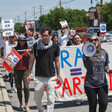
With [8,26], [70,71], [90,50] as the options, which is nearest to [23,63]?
[70,71]

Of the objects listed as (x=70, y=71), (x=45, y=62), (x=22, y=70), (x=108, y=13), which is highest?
(x=108, y=13)

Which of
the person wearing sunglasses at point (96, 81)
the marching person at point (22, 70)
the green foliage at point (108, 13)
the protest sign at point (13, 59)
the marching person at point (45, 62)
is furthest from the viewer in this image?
the green foliage at point (108, 13)

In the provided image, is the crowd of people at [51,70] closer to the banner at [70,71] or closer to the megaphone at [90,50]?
the megaphone at [90,50]

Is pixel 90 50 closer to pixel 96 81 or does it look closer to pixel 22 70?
pixel 96 81

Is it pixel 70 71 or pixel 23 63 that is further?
pixel 70 71

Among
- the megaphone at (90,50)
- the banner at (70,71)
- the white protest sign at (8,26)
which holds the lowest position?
the banner at (70,71)

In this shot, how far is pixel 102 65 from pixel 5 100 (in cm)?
324

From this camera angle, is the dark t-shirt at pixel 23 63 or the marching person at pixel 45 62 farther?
the dark t-shirt at pixel 23 63

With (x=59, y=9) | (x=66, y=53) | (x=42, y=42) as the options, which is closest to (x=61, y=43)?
(x=66, y=53)

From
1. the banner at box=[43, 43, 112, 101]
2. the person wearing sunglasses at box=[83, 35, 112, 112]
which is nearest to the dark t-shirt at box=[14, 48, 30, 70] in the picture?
the banner at box=[43, 43, 112, 101]

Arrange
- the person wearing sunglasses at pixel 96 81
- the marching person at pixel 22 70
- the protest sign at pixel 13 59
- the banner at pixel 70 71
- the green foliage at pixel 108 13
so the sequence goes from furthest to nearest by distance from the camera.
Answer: the green foliage at pixel 108 13
the banner at pixel 70 71
the protest sign at pixel 13 59
the marching person at pixel 22 70
the person wearing sunglasses at pixel 96 81

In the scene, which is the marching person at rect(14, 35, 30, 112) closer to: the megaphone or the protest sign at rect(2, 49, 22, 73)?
the protest sign at rect(2, 49, 22, 73)

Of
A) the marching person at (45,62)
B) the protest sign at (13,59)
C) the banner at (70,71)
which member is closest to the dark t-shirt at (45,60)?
the marching person at (45,62)

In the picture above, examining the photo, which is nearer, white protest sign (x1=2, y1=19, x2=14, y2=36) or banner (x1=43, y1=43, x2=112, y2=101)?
banner (x1=43, y1=43, x2=112, y2=101)
